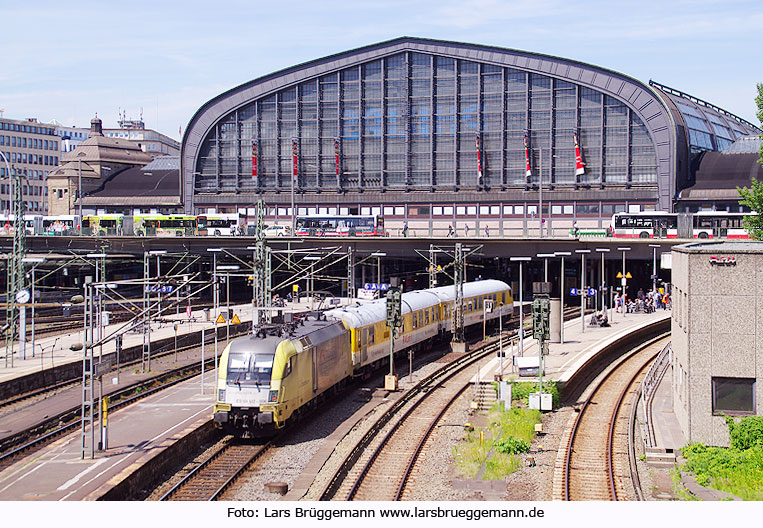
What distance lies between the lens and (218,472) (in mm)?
24469

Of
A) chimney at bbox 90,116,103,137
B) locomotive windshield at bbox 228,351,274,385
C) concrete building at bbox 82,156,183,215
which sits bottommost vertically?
locomotive windshield at bbox 228,351,274,385

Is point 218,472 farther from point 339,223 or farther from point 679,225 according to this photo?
point 339,223

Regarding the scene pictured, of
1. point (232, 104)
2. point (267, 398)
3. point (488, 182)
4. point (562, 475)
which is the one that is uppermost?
point (232, 104)

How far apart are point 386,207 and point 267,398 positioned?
6961cm

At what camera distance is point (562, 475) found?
2411 cm

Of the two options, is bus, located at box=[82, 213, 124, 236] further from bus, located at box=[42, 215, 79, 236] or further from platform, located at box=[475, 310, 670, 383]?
platform, located at box=[475, 310, 670, 383]

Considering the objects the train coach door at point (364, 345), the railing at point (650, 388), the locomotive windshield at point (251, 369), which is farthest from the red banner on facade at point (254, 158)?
the locomotive windshield at point (251, 369)

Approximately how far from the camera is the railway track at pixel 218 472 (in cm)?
2231

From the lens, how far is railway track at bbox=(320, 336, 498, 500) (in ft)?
75.6

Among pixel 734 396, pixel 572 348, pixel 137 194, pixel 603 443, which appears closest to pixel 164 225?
pixel 137 194

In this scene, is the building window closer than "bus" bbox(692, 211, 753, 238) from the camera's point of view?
Yes

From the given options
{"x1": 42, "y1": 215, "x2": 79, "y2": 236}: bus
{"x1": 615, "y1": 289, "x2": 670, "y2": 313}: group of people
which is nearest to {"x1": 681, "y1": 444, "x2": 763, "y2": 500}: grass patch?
{"x1": 615, "y1": 289, "x2": 670, "y2": 313}: group of people

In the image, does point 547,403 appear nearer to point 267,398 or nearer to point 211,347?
point 267,398

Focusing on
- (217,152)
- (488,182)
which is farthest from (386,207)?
(217,152)
